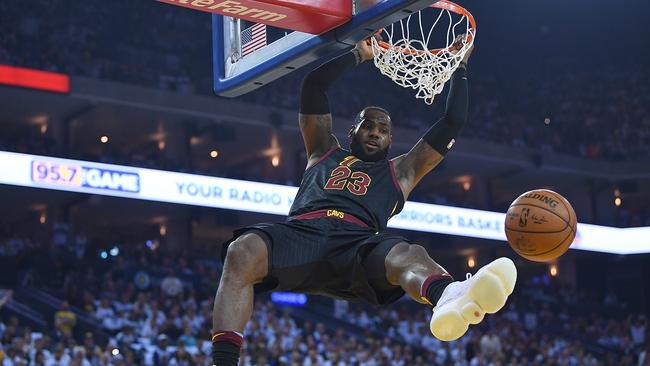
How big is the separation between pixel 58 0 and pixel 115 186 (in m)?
7.42

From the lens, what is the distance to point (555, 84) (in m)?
30.3

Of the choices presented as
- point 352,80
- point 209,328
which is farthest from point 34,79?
point 352,80

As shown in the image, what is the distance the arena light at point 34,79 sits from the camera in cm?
1991

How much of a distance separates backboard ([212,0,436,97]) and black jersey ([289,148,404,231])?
66 centimetres

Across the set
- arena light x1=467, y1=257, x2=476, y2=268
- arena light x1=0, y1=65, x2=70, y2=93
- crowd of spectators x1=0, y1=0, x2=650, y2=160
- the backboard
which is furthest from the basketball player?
arena light x1=467, y1=257, x2=476, y2=268

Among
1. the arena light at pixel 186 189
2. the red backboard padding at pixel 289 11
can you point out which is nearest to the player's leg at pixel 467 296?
the red backboard padding at pixel 289 11

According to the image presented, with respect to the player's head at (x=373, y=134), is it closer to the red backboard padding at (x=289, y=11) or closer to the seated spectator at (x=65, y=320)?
the red backboard padding at (x=289, y=11)

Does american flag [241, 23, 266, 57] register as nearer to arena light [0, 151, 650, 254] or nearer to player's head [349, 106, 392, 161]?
player's head [349, 106, 392, 161]

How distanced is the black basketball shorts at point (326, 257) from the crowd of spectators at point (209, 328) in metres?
8.53

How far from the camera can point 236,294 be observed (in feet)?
16.7

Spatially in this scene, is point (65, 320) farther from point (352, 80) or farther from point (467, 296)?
point (352, 80)

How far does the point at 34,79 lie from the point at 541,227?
53.2ft

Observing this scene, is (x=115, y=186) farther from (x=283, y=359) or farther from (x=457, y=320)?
(x=457, y=320)

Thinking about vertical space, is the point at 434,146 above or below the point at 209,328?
above
